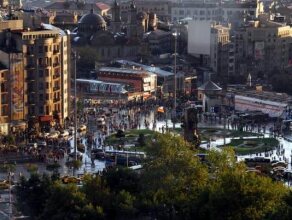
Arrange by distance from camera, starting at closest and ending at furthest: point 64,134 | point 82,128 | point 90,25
Result: 1. point 64,134
2. point 82,128
3. point 90,25

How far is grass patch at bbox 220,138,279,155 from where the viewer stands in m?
63.2

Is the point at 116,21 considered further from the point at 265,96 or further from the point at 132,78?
the point at 265,96

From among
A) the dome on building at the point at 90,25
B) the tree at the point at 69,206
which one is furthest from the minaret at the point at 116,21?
the tree at the point at 69,206

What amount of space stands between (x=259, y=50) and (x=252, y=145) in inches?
1608

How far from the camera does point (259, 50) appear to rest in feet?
344

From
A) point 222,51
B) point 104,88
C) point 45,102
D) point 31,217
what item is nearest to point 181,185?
point 31,217

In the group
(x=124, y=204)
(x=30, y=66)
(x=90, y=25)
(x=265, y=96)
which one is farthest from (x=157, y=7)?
(x=124, y=204)

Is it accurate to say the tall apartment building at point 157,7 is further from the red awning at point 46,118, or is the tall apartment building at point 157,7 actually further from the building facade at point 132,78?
the red awning at point 46,118

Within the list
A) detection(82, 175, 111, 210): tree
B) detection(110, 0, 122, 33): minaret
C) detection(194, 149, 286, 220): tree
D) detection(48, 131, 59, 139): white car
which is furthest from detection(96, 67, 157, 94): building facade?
detection(194, 149, 286, 220): tree

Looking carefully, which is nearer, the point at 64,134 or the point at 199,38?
the point at 64,134

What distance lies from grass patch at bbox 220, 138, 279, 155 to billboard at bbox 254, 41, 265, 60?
37518mm

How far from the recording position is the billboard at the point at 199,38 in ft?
339

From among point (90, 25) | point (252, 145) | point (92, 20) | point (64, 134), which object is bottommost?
point (252, 145)

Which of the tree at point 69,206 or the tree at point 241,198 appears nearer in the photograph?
the tree at point 241,198
